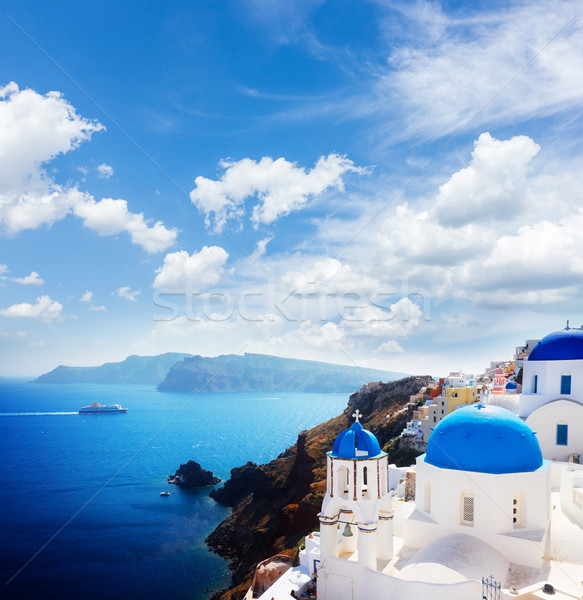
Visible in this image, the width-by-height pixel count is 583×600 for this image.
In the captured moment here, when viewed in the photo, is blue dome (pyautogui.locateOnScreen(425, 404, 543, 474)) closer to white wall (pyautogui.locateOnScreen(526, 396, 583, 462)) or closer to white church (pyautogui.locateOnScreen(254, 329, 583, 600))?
white church (pyautogui.locateOnScreen(254, 329, 583, 600))

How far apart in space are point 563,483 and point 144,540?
1562 inches

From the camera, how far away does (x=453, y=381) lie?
5125cm

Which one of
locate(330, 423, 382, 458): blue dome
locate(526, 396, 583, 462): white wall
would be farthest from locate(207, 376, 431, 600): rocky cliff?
locate(330, 423, 382, 458): blue dome

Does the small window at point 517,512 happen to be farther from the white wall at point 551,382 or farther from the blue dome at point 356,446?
the white wall at point 551,382

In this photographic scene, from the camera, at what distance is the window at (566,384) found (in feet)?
69.0

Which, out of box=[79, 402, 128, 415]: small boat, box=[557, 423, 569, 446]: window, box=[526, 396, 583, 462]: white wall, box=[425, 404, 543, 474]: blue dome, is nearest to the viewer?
box=[425, 404, 543, 474]: blue dome

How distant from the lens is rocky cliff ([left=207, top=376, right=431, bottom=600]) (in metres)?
33.5

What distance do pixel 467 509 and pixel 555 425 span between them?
1014cm

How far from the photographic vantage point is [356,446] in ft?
41.4

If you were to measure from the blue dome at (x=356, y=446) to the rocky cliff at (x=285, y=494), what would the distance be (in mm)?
15014

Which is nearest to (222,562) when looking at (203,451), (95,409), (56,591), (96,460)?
(56,591)

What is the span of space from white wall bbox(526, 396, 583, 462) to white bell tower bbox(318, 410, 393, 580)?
38.5 feet

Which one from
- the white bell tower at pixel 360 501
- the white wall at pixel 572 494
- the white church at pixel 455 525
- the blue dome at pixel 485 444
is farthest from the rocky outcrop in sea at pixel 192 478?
the blue dome at pixel 485 444

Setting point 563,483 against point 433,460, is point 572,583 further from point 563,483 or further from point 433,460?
point 563,483
